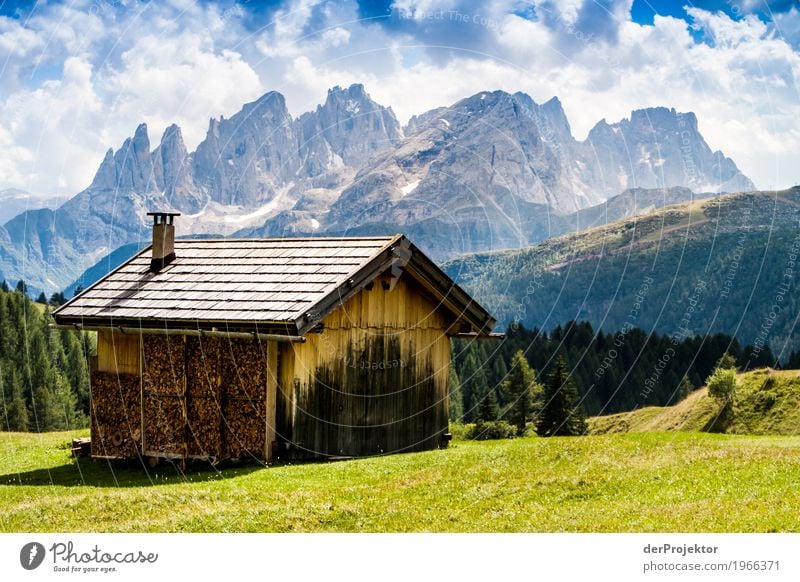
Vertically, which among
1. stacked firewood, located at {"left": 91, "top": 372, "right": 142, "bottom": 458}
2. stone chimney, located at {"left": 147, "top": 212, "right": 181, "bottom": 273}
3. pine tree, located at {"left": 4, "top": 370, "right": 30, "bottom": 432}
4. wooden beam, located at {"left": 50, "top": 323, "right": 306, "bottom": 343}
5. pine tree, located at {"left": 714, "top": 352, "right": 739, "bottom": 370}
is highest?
stone chimney, located at {"left": 147, "top": 212, "right": 181, "bottom": 273}

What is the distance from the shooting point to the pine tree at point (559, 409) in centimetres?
6047

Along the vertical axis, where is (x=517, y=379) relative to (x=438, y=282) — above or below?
below

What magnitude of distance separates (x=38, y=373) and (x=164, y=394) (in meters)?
94.7

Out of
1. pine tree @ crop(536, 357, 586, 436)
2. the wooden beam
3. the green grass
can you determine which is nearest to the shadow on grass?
the green grass

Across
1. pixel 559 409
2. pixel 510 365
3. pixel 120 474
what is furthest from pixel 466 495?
pixel 510 365

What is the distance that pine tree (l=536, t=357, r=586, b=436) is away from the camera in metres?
60.5

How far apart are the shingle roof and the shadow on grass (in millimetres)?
3347

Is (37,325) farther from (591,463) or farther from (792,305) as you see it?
(792,305)

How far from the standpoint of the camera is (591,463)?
1961cm

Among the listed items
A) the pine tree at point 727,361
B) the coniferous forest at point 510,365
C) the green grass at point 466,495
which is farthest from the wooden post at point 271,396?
the coniferous forest at point 510,365

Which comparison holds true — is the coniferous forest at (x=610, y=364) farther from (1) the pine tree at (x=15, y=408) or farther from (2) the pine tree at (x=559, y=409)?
(2) the pine tree at (x=559, y=409)
